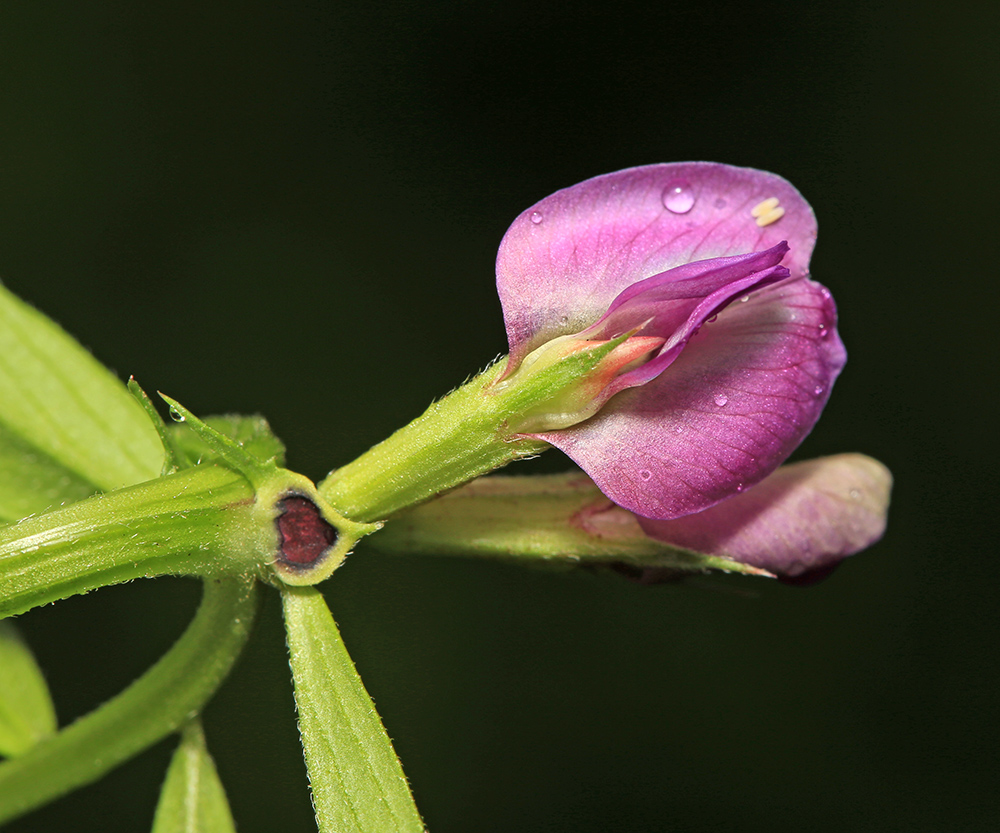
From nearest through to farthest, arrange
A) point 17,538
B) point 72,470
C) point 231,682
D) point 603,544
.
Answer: point 17,538, point 603,544, point 72,470, point 231,682

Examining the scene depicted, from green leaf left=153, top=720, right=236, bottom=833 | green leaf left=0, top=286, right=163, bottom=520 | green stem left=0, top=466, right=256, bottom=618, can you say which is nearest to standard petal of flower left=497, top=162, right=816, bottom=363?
green stem left=0, top=466, right=256, bottom=618

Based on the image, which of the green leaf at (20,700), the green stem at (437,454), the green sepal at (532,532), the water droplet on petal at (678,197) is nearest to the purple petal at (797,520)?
the green sepal at (532,532)

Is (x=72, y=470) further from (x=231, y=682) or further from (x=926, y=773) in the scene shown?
(x=926, y=773)

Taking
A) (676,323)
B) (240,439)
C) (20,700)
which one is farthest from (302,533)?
(20,700)

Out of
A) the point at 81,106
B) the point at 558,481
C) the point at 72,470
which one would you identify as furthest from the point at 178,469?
the point at 81,106

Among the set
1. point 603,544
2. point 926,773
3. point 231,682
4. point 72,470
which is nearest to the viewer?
point 603,544

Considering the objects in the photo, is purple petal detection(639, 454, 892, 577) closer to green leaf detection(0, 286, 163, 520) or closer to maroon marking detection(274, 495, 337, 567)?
maroon marking detection(274, 495, 337, 567)

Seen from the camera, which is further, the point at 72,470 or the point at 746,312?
the point at 72,470
